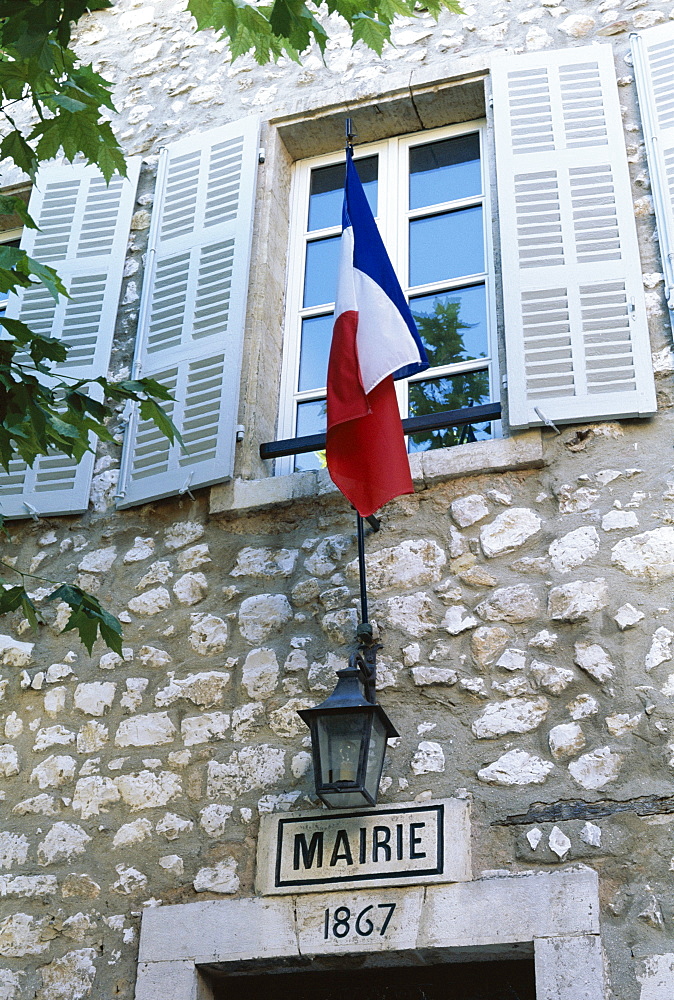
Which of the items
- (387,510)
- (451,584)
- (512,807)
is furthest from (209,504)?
(512,807)

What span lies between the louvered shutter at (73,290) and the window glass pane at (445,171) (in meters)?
1.15

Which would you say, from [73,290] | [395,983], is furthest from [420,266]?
[395,983]

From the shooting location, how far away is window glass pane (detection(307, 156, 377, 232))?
5109mm

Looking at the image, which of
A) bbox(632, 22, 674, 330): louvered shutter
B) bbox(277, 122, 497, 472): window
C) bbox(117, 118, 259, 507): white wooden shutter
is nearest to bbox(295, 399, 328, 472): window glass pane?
bbox(277, 122, 497, 472): window

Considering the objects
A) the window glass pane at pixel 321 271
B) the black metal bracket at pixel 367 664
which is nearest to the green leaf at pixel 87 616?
the black metal bracket at pixel 367 664

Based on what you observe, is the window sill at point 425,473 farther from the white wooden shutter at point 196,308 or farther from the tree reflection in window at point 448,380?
the tree reflection in window at point 448,380

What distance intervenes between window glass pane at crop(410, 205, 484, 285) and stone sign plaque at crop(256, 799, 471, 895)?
2.07m

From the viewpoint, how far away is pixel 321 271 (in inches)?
196

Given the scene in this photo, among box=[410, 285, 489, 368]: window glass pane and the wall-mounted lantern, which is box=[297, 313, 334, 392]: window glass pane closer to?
box=[410, 285, 489, 368]: window glass pane

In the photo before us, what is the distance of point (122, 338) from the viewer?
4.89m

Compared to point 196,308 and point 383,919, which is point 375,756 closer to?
point 383,919

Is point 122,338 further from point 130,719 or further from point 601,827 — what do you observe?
point 601,827

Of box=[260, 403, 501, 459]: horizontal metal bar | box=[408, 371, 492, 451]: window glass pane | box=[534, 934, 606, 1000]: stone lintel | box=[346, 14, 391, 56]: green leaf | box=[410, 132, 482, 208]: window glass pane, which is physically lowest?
box=[534, 934, 606, 1000]: stone lintel

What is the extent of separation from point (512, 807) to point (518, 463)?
1070mm
